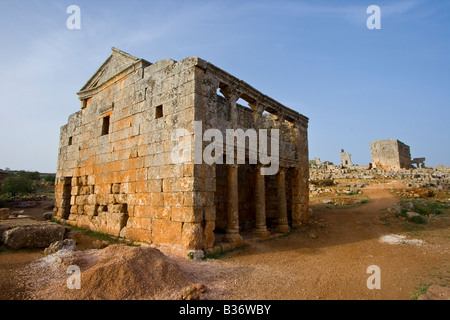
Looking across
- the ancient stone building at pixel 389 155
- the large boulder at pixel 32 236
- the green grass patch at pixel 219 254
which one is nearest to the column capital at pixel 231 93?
the green grass patch at pixel 219 254

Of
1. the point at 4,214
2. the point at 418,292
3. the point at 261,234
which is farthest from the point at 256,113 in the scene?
the point at 4,214

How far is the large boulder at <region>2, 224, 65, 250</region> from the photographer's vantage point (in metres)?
6.66

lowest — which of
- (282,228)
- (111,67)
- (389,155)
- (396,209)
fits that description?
(282,228)

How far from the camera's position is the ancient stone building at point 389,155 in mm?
29688

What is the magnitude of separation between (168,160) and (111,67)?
599cm

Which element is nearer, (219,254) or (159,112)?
(219,254)

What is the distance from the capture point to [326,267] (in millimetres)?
6281

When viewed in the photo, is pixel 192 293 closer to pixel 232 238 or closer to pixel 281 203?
pixel 232 238

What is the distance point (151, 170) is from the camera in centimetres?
792

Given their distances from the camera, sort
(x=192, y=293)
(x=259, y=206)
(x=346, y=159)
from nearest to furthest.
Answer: (x=192, y=293), (x=259, y=206), (x=346, y=159)

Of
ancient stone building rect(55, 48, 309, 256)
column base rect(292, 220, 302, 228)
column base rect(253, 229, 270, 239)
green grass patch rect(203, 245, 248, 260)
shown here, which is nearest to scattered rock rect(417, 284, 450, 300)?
green grass patch rect(203, 245, 248, 260)

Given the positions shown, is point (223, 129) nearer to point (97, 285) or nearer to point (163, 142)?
point (163, 142)
